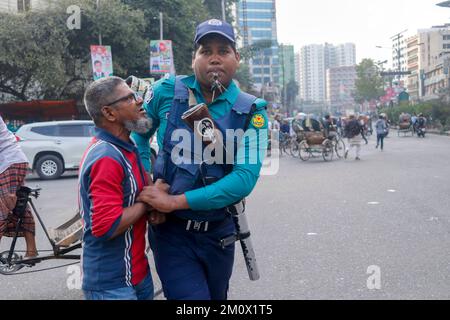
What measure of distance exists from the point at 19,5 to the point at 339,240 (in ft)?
81.4

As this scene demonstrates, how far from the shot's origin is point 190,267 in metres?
2.44

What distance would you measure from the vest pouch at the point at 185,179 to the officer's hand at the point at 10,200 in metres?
2.68

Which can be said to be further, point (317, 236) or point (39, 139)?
point (39, 139)

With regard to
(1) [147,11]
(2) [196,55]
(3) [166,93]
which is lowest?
(3) [166,93]

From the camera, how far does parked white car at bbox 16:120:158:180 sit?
47.6ft

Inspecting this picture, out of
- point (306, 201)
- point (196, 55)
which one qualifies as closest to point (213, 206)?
point (196, 55)

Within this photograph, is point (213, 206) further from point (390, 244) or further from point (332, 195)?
point (332, 195)

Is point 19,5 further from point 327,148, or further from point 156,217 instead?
point 156,217

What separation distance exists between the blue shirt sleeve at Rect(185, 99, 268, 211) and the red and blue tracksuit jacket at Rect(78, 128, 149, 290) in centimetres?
28

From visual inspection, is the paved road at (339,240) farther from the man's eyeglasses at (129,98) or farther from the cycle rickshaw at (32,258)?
the man's eyeglasses at (129,98)

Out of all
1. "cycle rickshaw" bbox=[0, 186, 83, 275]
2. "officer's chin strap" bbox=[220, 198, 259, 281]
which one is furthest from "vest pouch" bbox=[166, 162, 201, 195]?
"cycle rickshaw" bbox=[0, 186, 83, 275]

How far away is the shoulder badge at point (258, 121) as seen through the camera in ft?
8.08

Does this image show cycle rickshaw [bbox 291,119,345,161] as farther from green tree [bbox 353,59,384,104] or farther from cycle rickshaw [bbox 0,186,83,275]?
green tree [bbox 353,59,384,104]
